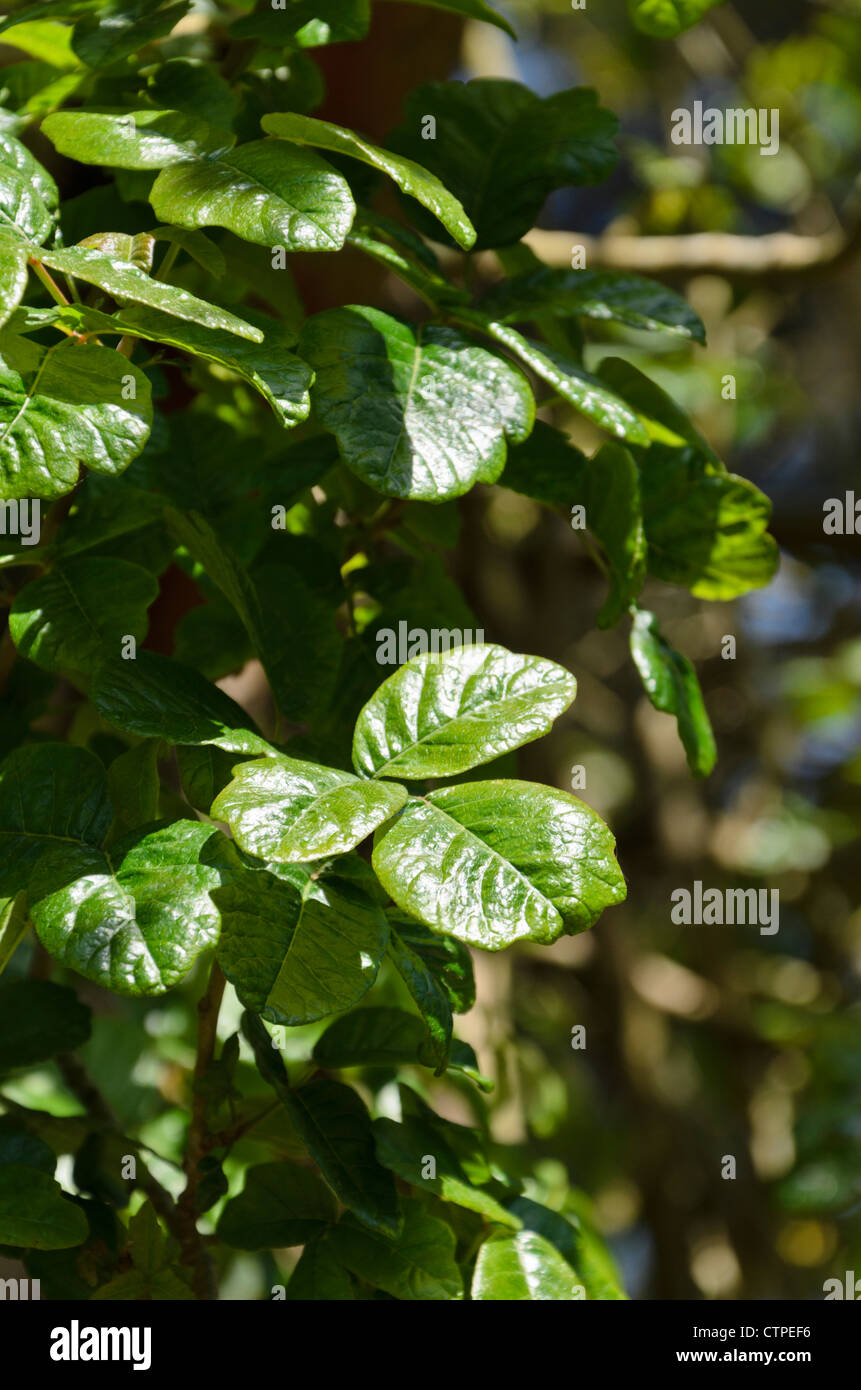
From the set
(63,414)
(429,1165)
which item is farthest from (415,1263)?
(63,414)

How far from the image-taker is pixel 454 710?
0.42 metres

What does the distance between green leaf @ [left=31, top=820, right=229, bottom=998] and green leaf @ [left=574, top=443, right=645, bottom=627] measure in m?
0.21

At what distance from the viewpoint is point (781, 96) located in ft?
6.31

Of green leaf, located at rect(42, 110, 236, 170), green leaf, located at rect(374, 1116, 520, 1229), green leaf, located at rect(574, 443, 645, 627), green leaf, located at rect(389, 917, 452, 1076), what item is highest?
green leaf, located at rect(42, 110, 236, 170)

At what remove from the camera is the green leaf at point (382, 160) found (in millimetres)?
407

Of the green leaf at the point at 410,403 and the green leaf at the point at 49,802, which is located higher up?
the green leaf at the point at 410,403

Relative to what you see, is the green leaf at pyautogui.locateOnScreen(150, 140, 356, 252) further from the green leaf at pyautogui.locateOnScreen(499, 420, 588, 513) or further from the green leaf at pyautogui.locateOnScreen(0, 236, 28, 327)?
the green leaf at pyautogui.locateOnScreen(499, 420, 588, 513)

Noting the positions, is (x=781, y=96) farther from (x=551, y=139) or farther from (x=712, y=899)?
(x=551, y=139)

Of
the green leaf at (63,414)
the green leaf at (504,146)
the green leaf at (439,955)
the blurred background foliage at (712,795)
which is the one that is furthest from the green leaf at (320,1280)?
the blurred background foliage at (712,795)

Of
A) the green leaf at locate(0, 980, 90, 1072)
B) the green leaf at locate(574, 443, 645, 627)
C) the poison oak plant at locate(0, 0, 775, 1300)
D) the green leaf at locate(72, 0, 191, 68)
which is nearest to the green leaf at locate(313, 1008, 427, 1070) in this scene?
the poison oak plant at locate(0, 0, 775, 1300)

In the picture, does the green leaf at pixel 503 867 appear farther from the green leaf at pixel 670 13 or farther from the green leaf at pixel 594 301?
the green leaf at pixel 670 13

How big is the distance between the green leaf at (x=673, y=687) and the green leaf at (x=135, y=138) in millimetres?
266

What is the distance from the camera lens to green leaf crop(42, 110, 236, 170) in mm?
425
